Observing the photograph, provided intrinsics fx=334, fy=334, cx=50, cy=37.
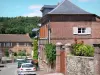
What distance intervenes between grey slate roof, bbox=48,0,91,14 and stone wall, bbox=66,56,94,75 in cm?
1756

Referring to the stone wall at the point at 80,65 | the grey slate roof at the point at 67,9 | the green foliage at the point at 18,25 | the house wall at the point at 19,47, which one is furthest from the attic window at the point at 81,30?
the green foliage at the point at 18,25

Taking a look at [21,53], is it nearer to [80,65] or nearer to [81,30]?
[81,30]

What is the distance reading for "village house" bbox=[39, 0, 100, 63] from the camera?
44844mm

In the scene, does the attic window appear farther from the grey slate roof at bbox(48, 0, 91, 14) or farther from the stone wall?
the stone wall

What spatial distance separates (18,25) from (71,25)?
418 feet

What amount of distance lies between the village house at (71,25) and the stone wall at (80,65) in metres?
16.9

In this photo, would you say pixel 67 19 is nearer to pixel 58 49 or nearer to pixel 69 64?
pixel 58 49

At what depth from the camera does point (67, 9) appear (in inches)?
1799

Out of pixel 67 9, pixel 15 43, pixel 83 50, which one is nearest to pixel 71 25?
pixel 67 9

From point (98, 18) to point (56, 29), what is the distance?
19.9ft

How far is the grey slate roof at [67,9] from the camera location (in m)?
44.9

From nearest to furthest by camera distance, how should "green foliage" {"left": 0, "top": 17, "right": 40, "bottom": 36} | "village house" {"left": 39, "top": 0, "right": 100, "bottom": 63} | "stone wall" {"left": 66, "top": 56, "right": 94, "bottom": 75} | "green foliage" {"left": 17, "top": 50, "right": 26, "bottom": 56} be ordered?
"stone wall" {"left": 66, "top": 56, "right": 94, "bottom": 75}, "village house" {"left": 39, "top": 0, "right": 100, "bottom": 63}, "green foliage" {"left": 17, "top": 50, "right": 26, "bottom": 56}, "green foliage" {"left": 0, "top": 17, "right": 40, "bottom": 36}

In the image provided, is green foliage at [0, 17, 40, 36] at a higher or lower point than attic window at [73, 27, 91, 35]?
higher

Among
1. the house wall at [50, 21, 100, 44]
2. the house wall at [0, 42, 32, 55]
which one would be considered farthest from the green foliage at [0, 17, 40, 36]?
the house wall at [50, 21, 100, 44]
